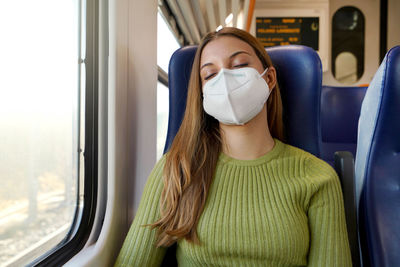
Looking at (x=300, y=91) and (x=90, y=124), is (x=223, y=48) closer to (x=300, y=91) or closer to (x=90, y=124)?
(x=300, y=91)

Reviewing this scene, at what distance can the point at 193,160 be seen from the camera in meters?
1.18

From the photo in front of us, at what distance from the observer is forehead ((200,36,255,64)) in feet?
3.84

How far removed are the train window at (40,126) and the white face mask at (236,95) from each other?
57cm

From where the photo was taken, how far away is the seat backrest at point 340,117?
2654mm

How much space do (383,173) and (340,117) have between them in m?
1.74

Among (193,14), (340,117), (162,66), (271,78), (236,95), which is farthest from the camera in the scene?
(193,14)

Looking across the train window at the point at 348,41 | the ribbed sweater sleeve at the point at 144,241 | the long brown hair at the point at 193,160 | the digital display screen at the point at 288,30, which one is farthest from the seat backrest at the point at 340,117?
the train window at the point at 348,41

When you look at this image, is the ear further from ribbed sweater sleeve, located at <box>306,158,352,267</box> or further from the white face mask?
ribbed sweater sleeve, located at <box>306,158,352,267</box>

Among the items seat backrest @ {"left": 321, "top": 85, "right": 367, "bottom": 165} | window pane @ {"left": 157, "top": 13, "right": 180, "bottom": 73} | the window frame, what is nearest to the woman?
the window frame

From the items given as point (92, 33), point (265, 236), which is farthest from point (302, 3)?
point (265, 236)

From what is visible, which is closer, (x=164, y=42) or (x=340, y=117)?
(x=340, y=117)

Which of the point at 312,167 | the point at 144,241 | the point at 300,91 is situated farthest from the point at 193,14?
the point at 144,241

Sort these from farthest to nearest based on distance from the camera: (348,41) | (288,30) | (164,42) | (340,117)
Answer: (348,41) < (288,30) < (164,42) < (340,117)

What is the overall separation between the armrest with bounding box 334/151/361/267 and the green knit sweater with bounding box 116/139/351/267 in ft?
0.26
